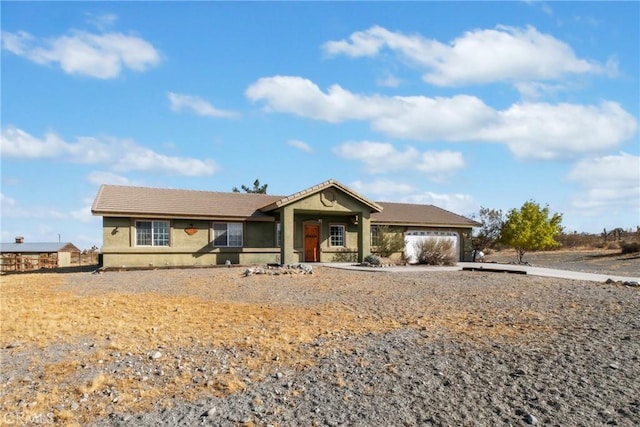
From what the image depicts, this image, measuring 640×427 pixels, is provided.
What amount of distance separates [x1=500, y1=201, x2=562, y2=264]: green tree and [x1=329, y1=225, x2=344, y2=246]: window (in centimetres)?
1144

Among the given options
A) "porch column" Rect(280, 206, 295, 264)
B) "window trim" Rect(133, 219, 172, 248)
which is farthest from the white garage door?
"window trim" Rect(133, 219, 172, 248)

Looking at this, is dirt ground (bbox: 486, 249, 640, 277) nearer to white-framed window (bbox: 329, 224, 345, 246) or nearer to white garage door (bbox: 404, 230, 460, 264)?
white garage door (bbox: 404, 230, 460, 264)

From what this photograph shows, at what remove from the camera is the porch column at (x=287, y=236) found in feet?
78.8

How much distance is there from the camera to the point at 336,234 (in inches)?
1126

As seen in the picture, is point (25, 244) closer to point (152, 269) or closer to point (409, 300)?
point (152, 269)

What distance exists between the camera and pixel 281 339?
762 cm

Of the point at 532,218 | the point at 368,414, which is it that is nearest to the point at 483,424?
the point at 368,414

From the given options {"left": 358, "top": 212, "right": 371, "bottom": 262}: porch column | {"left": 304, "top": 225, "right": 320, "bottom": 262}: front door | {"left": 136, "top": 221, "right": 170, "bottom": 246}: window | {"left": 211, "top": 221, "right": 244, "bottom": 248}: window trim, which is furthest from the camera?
{"left": 304, "top": 225, "right": 320, "bottom": 262}: front door

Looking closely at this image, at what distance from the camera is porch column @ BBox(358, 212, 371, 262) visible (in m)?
26.5

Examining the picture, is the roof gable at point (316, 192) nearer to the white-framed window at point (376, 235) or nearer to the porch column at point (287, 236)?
the porch column at point (287, 236)

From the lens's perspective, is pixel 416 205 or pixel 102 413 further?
pixel 416 205

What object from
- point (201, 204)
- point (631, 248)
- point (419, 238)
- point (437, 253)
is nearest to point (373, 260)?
point (437, 253)

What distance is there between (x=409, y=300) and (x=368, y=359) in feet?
18.7

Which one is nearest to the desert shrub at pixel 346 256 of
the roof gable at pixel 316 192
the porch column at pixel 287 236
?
the roof gable at pixel 316 192
